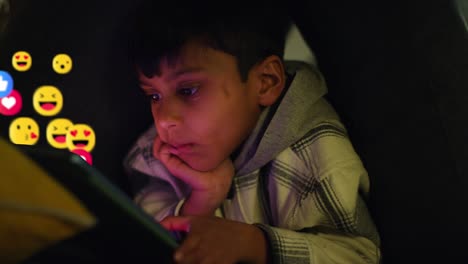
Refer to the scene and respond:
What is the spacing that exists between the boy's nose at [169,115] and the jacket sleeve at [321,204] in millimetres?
167

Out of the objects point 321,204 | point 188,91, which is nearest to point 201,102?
point 188,91

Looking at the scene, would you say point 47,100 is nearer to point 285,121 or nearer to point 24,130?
point 24,130

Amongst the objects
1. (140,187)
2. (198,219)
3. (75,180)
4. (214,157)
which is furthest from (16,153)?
(140,187)

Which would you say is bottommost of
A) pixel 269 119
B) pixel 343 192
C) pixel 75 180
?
pixel 343 192

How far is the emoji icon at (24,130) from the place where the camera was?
0.90 m

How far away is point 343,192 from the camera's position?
0.78m

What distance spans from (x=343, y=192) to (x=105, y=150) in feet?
1.40

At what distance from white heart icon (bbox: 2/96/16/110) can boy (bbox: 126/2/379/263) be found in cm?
23

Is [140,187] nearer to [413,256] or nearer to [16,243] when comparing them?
[413,256]

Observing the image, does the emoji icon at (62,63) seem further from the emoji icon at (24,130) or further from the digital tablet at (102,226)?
the digital tablet at (102,226)

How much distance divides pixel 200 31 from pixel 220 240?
1.03ft

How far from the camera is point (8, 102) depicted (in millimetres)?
900

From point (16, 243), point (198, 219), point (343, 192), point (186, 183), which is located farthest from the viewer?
point (186, 183)

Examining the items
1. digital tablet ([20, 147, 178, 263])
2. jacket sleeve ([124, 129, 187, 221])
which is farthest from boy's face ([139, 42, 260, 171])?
digital tablet ([20, 147, 178, 263])
